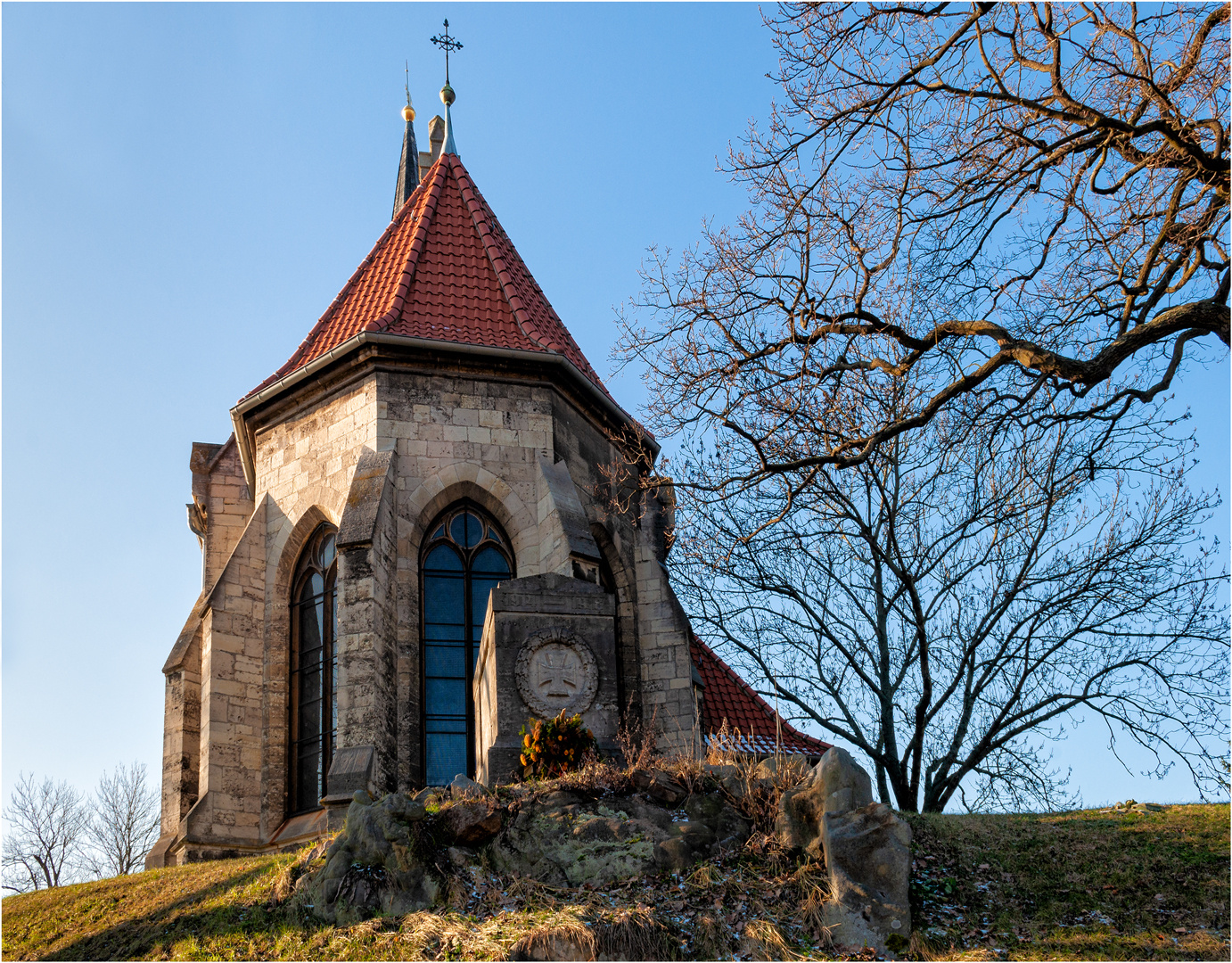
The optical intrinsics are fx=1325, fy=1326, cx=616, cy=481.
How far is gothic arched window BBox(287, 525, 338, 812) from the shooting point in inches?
583

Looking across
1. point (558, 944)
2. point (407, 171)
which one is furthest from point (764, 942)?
point (407, 171)

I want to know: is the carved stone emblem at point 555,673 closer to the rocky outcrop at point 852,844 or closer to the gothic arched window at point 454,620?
the rocky outcrop at point 852,844

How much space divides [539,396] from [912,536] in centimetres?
471

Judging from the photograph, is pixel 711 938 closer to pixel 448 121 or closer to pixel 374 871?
pixel 374 871

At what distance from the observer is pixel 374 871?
9.51 m

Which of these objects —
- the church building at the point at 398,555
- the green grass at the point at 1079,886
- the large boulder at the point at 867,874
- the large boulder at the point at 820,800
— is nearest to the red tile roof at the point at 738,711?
the church building at the point at 398,555

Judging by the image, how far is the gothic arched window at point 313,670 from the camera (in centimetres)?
1480

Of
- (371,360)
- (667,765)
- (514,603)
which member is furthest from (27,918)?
(371,360)

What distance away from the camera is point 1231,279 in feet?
30.3

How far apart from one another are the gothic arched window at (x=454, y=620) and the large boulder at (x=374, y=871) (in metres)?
4.24

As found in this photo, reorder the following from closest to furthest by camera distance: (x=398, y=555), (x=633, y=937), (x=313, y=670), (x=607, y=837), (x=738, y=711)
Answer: (x=633, y=937)
(x=607, y=837)
(x=398, y=555)
(x=313, y=670)
(x=738, y=711)

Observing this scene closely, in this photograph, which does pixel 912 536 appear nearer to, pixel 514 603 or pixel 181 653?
pixel 514 603

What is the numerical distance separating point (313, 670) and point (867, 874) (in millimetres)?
8171

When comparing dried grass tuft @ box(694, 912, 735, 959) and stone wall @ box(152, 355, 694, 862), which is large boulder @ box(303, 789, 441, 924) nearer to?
dried grass tuft @ box(694, 912, 735, 959)
